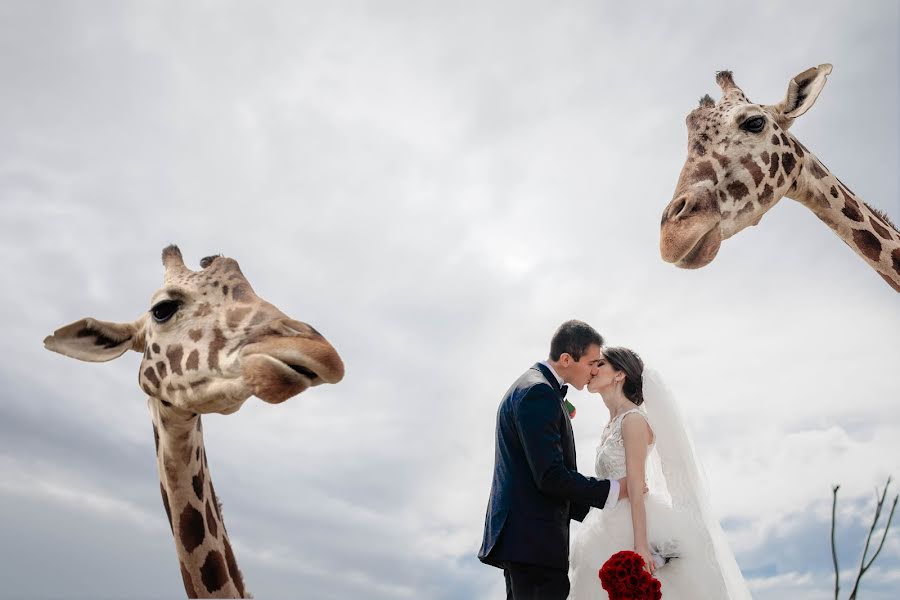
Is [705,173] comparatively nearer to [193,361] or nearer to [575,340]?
[575,340]

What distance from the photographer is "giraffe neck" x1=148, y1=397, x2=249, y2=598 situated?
543cm

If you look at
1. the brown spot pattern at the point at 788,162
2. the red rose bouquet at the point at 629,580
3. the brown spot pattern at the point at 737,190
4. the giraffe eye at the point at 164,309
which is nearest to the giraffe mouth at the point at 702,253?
the brown spot pattern at the point at 737,190

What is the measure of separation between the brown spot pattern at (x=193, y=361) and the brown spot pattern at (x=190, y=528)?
125 cm

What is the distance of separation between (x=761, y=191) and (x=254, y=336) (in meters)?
5.08

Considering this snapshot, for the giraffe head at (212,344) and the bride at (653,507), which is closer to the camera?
the giraffe head at (212,344)

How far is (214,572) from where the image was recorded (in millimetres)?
5461

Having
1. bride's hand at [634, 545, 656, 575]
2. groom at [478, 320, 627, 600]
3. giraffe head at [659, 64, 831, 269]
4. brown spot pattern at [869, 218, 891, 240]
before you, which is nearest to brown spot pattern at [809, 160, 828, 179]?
giraffe head at [659, 64, 831, 269]

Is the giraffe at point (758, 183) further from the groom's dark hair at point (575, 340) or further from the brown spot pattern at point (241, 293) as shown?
the brown spot pattern at point (241, 293)

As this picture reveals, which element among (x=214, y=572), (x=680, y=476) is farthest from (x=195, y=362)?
(x=680, y=476)

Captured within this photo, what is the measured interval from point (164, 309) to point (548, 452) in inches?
126

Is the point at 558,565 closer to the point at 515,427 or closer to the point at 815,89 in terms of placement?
the point at 515,427

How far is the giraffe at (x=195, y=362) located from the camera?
493 cm

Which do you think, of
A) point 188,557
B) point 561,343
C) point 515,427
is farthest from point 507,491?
point 188,557

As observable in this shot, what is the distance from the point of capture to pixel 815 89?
7.04 meters
